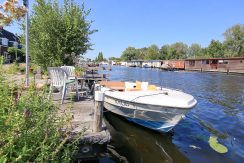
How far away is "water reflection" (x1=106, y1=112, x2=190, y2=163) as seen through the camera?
19.5 feet

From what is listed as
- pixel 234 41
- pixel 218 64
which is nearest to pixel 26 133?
pixel 218 64

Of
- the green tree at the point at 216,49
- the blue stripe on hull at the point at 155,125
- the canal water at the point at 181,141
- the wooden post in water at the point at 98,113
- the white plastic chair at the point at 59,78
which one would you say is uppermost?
the green tree at the point at 216,49

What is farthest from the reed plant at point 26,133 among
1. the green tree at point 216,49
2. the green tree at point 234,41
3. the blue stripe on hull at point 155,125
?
the green tree at point 216,49

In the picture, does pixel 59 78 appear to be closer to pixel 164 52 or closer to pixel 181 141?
pixel 181 141

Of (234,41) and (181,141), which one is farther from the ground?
(234,41)

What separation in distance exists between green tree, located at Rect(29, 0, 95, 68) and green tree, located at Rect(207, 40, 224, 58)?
6487 cm

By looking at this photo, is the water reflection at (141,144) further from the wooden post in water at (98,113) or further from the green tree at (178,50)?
the green tree at (178,50)

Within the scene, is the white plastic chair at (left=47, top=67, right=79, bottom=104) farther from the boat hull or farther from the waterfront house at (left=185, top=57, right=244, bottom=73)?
the waterfront house at (left=185, top=57, right=244, bottom=73)

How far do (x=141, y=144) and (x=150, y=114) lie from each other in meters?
0.88

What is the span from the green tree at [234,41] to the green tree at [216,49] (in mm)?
1495

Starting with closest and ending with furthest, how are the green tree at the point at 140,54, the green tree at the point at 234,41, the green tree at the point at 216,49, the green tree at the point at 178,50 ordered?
the green tree at the point at 234,41 → the green tree at the point at 216,49 → the green tree at the point at 178,50 → the green tree at the point at 140,54

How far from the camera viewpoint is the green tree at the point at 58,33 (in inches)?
514

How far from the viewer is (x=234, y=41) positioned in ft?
228

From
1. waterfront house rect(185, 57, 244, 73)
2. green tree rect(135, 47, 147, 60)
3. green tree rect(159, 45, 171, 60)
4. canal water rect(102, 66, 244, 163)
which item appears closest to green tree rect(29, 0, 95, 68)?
canal water rect(102, 66, 244, 163)
